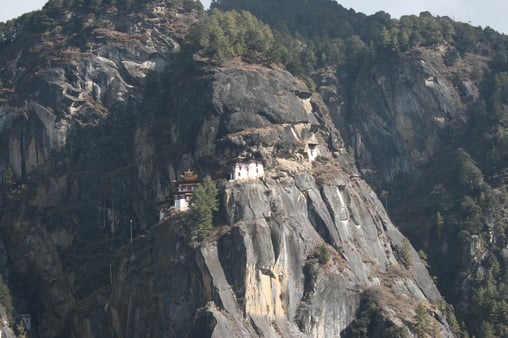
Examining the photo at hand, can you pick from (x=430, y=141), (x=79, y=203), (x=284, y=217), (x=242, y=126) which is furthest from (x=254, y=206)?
(x=430, y=141)

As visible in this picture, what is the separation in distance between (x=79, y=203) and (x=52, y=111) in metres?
13.7

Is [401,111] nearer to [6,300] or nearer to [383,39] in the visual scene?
[383,39]

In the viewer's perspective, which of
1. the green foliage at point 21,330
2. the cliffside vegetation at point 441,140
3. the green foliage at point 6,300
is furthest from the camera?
the cliffside vegetation at point 441,140

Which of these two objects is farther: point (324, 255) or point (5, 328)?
point (5, 328)

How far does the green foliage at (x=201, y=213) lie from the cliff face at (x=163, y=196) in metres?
1.25

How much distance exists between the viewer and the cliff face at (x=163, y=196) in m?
110

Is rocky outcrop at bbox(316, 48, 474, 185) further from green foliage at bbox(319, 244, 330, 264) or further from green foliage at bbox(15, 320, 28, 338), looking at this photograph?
green foliage at bbox(15, 320, 28, 338)

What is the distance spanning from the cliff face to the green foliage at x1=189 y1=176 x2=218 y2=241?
125 centimetres

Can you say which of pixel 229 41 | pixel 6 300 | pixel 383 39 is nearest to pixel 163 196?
pixel 6 300

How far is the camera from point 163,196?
129m

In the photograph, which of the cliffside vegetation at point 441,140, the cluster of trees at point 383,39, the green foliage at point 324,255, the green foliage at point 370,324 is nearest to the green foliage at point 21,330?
the cliffside vegetation at point 441,140

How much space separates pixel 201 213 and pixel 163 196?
1892 cm

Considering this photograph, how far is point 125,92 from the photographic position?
14325 centimetres

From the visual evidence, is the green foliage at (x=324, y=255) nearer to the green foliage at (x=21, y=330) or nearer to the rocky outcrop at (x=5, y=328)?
the green foliage at (x=21, y=330)
